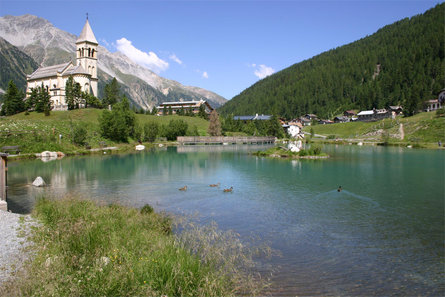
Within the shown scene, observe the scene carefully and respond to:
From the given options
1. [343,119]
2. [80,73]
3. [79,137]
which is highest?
[80,73]

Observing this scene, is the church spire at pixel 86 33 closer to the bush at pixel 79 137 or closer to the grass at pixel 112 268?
the bush at pixel 79 137

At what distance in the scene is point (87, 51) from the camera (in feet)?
371

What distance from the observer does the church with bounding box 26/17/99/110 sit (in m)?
108

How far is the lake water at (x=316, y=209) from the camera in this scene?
1217 cm

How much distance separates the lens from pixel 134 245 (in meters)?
10.8

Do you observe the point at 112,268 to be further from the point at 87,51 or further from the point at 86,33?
the point at 86,33

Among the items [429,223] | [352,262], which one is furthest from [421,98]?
[352,262]

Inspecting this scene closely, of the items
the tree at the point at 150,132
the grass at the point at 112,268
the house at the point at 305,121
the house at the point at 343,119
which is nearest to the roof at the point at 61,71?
the tree at the point at 150,132

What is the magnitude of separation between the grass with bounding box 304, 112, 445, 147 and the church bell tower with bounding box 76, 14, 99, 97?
301ft

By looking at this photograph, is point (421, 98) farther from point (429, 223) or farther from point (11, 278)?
point (11, 278)

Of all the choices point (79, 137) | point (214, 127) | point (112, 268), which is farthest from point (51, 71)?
point (112, 268)

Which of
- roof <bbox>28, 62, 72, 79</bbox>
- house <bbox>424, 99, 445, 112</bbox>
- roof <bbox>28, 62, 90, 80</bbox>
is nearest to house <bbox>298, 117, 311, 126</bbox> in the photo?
house <bbox>424, 99, 445, 112</bbox>

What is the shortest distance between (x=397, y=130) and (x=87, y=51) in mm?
108136

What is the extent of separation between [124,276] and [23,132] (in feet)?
218
